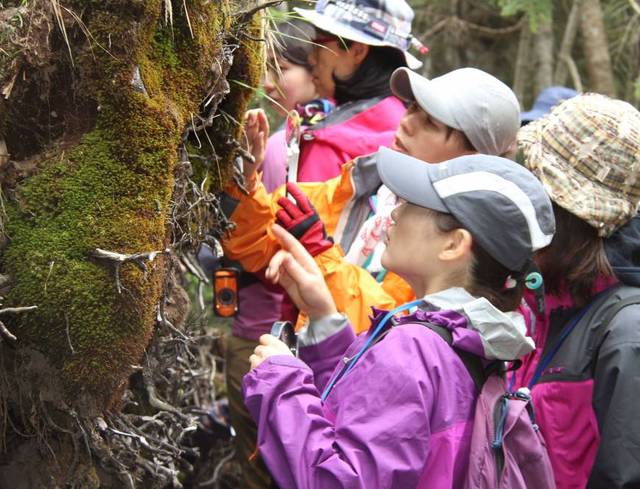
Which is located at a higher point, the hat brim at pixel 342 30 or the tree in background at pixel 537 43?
the hat brim at pixel 342 30

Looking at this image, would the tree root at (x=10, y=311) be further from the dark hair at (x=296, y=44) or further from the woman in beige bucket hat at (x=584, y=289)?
the dark hair at (x=296, y=44)

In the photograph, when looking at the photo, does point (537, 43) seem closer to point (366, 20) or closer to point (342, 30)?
point (366, 20)

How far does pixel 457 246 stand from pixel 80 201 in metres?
1.03

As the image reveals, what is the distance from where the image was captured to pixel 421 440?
6.51ft

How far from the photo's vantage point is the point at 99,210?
6.96ft

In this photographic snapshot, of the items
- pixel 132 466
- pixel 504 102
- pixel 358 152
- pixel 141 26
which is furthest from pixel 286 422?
pixel 358 152

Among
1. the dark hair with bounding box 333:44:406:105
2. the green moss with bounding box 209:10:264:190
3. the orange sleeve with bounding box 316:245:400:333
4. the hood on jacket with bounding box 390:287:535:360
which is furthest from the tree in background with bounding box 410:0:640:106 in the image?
the hood on jacket with bounding box 390:287:535:360

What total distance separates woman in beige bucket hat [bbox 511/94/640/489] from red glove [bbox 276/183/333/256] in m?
0.81

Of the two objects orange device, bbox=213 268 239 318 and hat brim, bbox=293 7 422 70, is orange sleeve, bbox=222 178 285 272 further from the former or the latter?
hat brim, bbox=293 7 422 70

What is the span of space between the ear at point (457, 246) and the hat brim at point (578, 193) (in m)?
0.65

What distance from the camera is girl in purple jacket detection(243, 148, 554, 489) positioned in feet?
6.49

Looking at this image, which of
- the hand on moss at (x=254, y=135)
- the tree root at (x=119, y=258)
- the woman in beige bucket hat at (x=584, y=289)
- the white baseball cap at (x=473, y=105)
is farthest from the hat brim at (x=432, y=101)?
the tree root at (x=119, y=258)

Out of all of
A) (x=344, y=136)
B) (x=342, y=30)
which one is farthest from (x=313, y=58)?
(x=344, y=136)

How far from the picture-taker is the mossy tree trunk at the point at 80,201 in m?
2.09
